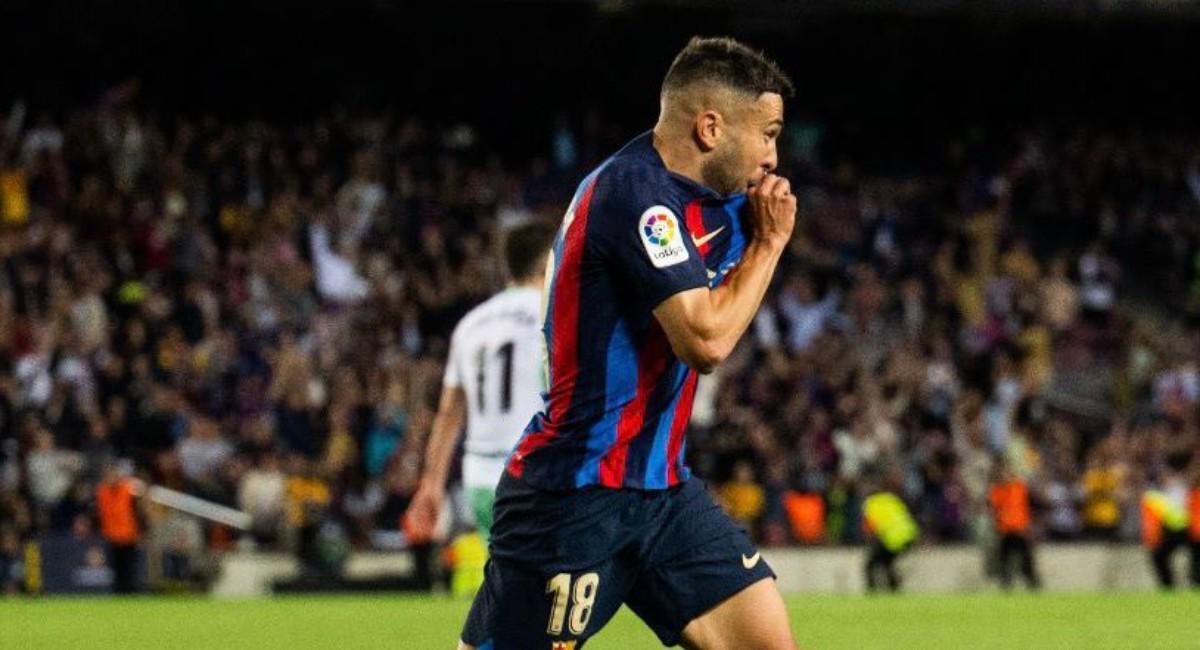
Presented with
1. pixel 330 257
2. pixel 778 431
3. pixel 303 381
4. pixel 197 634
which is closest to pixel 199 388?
pixel 303 381

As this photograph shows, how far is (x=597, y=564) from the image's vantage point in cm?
464

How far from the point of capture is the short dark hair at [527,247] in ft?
26.3

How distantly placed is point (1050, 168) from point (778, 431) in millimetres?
7830

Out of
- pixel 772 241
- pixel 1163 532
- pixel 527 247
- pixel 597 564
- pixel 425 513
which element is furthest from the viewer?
pixel 1163 532

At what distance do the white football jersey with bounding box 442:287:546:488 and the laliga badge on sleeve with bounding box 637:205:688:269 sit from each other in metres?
3.64

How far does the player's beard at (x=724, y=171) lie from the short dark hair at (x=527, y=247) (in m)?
3.31

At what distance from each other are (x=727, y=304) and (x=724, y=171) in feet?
1.24

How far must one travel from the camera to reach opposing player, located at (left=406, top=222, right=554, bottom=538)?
26.7 ft

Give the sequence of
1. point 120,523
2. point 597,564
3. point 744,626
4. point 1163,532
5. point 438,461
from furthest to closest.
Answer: point 1163,532
point 120,523
point 438,461
point 744,626
point 597,564

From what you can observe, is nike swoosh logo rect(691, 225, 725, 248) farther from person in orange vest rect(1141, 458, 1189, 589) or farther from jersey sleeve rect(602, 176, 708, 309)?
person in orange vest rect(1141, 458, 1189, 589)

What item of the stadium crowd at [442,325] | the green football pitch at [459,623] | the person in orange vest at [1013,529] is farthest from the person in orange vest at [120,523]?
the person in orange vest at [1013,529]

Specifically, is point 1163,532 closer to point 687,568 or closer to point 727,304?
point 687,568

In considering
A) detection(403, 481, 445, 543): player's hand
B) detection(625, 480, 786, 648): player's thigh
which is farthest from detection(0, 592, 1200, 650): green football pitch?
detection(625, 480, 786, 648): player's thigh

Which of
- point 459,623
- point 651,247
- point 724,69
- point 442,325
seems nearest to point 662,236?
point 651,247
